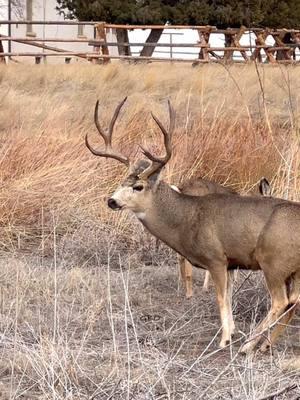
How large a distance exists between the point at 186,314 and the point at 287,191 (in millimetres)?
2240

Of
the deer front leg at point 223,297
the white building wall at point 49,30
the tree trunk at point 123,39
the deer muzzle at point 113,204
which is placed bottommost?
the white building wall at point 49,30

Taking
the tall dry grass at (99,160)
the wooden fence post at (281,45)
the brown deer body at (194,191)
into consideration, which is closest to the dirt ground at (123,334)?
the brown deer body at (194,191)

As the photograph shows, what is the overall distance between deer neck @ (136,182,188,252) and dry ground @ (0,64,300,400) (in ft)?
1.41

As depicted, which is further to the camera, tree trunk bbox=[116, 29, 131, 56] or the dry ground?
tree trunk bbox=[116, 29, 131, 56]

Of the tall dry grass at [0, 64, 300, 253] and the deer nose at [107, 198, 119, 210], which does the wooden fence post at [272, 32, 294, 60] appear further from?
the deer nose at [107, 198, 119, 210]

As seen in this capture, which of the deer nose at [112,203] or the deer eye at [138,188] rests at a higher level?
Answer: the deer eye at [138,188]

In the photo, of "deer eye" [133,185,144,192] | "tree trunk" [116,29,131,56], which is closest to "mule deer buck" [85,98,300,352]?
"deer eye" [133,185,144,192]

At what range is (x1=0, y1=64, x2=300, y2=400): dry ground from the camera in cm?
557

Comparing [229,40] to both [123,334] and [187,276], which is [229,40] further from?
[123,334]

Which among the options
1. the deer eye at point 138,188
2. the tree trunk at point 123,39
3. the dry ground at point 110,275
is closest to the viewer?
the dry ground at point 110,275

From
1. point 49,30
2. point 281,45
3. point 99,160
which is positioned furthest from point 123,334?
point 49,30

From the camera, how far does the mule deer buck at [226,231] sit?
656cm

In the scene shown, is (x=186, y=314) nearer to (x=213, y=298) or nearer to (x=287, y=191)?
(x=213, y=298)

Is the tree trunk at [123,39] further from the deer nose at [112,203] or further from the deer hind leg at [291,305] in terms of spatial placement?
the deer hind leg at [291,305]
